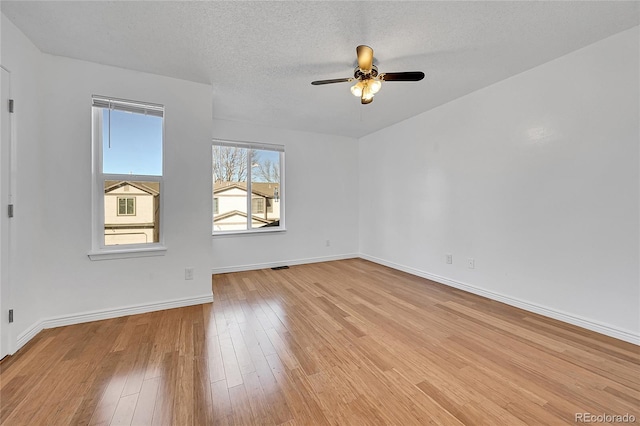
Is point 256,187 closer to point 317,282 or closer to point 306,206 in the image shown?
point 306,206

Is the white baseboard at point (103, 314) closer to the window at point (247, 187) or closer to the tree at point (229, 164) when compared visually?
the window at point (247, 187)

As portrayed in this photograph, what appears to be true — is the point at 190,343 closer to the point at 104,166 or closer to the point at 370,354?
the point at 370,354

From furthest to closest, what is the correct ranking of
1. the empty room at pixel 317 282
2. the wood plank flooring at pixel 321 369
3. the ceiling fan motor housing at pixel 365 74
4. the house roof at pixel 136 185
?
the house roof at pixel 136 185 < the ceiling fan motor housing at pixel 365 74 < the empty room at pixel 317 282 < the wood plank flooring at pixel 321 369

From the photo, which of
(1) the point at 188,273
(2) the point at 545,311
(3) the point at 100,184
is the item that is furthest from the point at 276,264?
(2) the point at 545,311

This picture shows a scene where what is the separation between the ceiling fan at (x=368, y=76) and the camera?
208cm

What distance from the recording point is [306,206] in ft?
16.4

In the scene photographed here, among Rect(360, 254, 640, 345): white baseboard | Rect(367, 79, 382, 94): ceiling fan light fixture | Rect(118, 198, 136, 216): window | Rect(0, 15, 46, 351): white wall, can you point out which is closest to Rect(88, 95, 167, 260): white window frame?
Rect(118, 198, 136, 216): window

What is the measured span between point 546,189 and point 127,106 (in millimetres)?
4448

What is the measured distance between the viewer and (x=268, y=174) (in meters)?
4.72

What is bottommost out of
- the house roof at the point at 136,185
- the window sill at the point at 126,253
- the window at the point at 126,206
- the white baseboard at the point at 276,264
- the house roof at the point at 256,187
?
the white baseboard at the point at 276,264

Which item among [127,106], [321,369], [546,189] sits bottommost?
[321,369]

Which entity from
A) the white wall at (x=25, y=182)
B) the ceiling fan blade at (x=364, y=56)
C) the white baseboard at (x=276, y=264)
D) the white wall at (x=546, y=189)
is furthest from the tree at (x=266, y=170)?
the ceiling fan blade at (x=364, y=56)

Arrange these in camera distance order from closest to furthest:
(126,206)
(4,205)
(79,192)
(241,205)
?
(4,205)
(79,192)
(126,206)
(241,205)

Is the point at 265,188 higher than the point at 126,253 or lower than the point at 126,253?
higher
